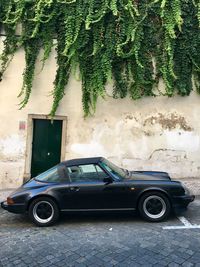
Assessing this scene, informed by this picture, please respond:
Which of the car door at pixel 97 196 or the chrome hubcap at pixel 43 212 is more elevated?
the car door at pixel 97 196

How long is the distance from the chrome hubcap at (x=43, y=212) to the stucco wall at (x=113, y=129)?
3565mm

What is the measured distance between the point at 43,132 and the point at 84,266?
629 cm

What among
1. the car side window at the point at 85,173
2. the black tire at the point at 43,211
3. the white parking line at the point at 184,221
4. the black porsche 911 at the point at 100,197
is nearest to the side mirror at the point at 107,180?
the black porsche 911 at the point at 100,197

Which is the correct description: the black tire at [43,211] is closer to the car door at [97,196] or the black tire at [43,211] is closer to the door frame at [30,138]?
the car door at [97,196]

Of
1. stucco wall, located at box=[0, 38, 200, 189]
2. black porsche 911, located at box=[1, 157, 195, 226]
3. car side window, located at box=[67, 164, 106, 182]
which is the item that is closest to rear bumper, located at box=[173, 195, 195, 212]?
black porsche 911, located at box=[1, 157, 195, 226]

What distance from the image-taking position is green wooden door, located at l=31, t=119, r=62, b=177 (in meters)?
11.0

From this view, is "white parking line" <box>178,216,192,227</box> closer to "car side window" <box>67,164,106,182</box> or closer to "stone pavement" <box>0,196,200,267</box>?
"stone pavement" <box>0,196,200,267</box>

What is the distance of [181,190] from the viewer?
7293 millimetres

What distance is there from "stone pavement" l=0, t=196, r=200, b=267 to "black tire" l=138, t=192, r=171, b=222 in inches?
6.8

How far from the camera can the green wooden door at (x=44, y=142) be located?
36.1 ft

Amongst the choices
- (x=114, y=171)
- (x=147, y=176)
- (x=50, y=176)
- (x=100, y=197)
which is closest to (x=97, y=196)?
(x=100, y=197)

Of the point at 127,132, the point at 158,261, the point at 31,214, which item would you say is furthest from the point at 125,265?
the point at 127,132

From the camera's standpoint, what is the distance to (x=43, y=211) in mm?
7387

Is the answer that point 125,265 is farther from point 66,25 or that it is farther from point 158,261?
point 66,25
